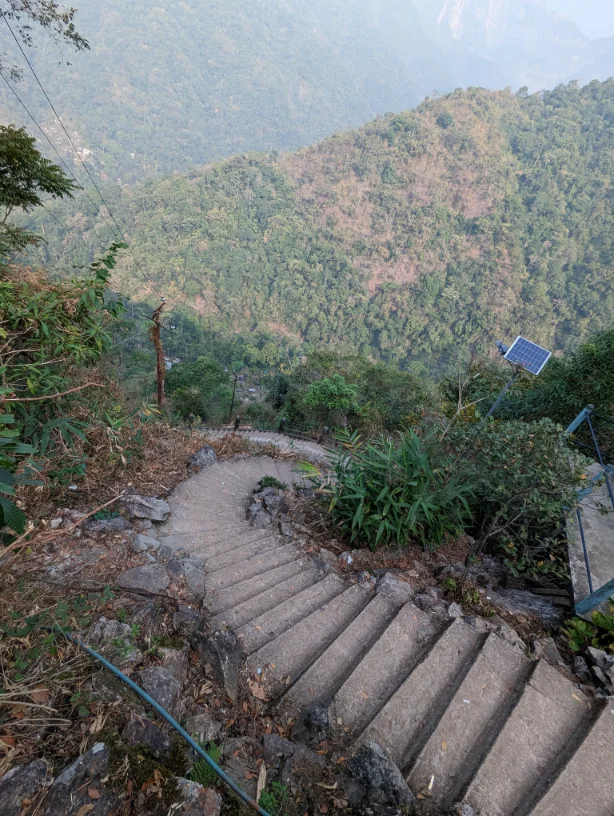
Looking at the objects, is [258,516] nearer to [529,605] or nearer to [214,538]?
[214,538]

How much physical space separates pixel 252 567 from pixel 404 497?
1603 mm

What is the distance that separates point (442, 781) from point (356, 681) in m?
0.60

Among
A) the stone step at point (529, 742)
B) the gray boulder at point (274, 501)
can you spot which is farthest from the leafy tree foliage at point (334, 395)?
the stone step at point (529, 742)

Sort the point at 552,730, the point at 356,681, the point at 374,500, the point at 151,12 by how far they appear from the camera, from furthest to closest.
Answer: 1. the point at 151,12
2. the point at 374,500
3. the point at 356,681
4. the point at 552,730

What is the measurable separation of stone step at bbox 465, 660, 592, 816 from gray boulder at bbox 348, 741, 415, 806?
1.07 ft

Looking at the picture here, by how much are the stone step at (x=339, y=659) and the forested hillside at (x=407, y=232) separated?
50955 mm

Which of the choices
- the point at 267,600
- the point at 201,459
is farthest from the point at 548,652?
the point at 201,459

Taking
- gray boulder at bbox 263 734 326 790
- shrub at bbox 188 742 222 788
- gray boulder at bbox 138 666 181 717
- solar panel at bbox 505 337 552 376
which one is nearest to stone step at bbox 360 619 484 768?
gray boulder at bbox 263 734 326 790

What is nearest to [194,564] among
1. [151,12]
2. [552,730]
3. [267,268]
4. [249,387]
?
[552,730]

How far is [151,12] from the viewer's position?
177 metres

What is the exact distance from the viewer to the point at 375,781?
1825 mm

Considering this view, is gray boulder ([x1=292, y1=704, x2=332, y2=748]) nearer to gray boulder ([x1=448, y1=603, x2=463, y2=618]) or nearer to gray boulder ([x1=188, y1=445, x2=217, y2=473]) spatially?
gray boulder ([x1=448, y1=603, x2=463, y2=618])

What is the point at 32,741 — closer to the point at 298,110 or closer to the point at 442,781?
the point at 442,781

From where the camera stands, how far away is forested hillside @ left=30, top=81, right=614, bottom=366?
5472 cm
